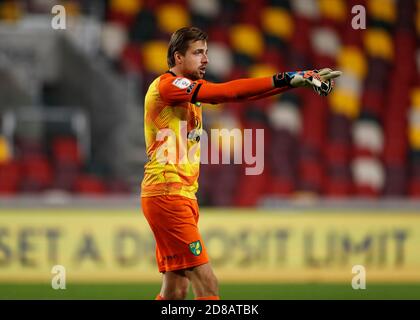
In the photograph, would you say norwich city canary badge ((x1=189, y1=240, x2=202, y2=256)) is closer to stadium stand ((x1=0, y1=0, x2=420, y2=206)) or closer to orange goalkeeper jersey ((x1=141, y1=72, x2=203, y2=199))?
orange goalkeeper jersey ((x1=141, y1=72, x2=203, y2=199))

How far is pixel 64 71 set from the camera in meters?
13.4

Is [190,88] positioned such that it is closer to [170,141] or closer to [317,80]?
[170,141]

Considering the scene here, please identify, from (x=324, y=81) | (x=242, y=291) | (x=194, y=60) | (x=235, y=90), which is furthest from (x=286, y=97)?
(x=324, y=81)

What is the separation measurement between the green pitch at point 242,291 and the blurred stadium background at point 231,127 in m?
0.16

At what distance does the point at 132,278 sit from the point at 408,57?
6890mm

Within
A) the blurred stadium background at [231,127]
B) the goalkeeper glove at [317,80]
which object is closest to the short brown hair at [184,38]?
the goalkeeper glove at [317,80]

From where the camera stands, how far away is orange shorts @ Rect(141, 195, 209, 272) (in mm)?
5270

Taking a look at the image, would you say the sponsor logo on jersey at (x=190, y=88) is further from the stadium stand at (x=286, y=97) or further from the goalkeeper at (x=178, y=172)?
the stadium stand at (x=286, y=97)

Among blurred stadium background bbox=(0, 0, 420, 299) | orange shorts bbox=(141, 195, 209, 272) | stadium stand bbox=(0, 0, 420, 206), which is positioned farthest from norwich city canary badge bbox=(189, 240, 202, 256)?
stadium stand bbox=(0, 0, 420, 206)

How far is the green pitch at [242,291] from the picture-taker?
823cm

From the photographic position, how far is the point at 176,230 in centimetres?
529

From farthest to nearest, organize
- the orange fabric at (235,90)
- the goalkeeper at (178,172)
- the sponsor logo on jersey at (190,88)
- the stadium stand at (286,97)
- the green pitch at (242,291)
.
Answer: the stadium stand at (286,97)
the green pitch at (242,291)
the goalkeeper at (178,172)
the sponsor logo on jersey at (190,88)
the orange fabric at (235,90)

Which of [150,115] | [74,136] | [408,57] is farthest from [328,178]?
[150,115]
